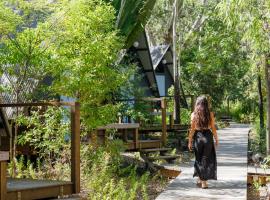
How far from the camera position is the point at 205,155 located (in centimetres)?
1023

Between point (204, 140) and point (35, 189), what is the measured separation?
12.0ft

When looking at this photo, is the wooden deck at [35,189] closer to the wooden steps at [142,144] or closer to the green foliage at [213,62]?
the wooden steps at [142,144]

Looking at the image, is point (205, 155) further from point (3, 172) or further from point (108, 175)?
point (3, 172)

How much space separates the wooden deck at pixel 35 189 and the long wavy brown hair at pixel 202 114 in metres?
2.94

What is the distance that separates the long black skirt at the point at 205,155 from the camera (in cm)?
1023

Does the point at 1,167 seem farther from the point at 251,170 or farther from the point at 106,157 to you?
the point at 251,170

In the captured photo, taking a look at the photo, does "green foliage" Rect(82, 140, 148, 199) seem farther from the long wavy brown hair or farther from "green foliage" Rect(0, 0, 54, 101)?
"green foliage" Rect(0, 0, 54, 101)

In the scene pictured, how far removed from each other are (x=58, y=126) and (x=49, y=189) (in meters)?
3.67

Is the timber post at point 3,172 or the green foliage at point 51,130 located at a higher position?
the green foliage at point 51,130

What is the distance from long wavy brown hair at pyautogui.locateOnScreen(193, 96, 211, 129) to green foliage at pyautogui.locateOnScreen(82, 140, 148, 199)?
155cm

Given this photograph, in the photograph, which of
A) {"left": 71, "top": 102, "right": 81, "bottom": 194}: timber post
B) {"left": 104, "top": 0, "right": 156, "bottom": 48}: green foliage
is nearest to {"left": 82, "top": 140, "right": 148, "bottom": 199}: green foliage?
{"left": 71, "top": 102, "right": 81, "bottom": 194}: timber post

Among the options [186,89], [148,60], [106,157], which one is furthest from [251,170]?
[186,89]

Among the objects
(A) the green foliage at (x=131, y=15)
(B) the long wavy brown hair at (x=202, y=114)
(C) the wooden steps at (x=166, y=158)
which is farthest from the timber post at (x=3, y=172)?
(A) the green foliage at (x=131, y=15)

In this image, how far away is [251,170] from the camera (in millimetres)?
13828
